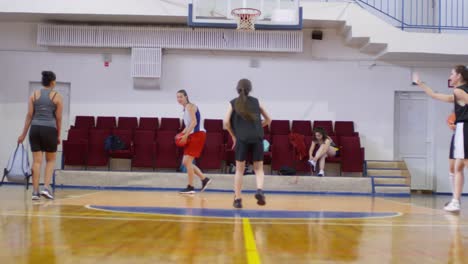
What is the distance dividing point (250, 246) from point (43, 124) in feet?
12.6

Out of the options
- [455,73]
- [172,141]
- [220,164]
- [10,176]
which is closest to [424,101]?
[220,164]

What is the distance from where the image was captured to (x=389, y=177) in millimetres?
10734

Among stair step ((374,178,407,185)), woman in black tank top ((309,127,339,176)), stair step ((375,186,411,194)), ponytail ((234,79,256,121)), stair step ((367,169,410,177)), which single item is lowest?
stair step ((375,186,411,194))

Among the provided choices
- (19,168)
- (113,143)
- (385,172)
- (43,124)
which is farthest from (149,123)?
(43,124)

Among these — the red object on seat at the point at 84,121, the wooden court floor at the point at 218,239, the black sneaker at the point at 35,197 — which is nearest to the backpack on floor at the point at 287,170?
the red object on seat at the point at 84,121

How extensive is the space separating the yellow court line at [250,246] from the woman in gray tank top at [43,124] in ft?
10.2

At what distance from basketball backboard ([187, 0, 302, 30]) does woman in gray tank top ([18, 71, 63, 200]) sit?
4.44m

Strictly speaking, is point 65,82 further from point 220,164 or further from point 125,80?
point 220,164

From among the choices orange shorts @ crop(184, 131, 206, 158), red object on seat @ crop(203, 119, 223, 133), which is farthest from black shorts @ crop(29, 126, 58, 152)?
red object on seat @ crop(203, 119, 223, 133)

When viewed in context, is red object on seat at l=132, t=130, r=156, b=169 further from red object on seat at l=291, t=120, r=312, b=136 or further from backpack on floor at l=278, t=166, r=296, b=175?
red object on seat at l=291, t=120, r=312, b=136

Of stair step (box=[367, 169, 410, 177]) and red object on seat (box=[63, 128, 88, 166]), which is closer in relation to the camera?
red object on seat (box=[63, 128, 88, 166])

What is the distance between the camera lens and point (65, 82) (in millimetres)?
11805

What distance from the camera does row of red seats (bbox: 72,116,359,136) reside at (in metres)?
11.2

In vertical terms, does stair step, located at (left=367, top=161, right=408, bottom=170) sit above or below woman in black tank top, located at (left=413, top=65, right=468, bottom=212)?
below
